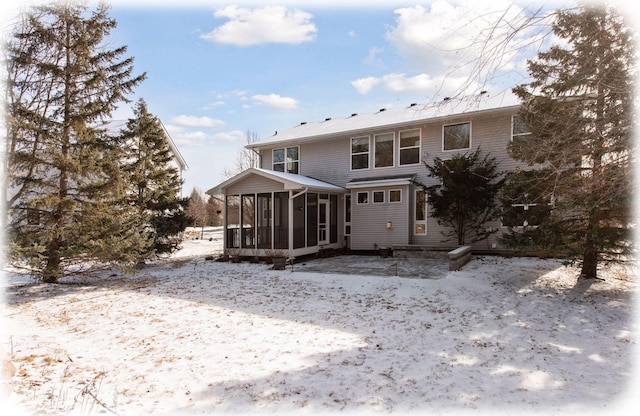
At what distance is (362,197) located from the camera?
1448 centimetres

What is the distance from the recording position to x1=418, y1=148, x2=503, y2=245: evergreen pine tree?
11695 mm

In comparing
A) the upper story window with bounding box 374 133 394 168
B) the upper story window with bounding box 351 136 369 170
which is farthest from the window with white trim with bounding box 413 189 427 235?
the upper story window with bounding box 351 136 369 170

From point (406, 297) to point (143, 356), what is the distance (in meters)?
5.01

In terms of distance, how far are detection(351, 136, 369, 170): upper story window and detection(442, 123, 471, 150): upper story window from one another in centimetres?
312

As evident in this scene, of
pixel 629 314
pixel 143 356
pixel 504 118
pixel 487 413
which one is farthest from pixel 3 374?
pixel 504 118

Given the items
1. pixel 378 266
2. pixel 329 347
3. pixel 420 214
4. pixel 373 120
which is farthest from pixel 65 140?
pixel 420 214

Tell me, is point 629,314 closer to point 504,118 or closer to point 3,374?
point 504,118

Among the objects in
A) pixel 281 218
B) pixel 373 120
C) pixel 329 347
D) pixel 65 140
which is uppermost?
pixel 373 120

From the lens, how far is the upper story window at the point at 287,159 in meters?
16.5

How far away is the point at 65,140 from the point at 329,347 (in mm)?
8175

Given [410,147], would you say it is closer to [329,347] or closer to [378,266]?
[378,266]

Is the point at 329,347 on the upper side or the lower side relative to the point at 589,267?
lower

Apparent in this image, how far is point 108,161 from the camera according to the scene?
8.95 m

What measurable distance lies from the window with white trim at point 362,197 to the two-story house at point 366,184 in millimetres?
41
